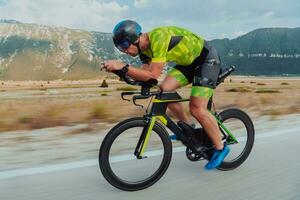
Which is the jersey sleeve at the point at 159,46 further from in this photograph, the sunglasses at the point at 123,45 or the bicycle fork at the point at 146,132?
the bicycle fork at the point at 146,132

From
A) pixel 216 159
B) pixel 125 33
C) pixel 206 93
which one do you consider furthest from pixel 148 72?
pixel 216 159

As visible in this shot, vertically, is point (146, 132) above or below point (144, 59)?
below

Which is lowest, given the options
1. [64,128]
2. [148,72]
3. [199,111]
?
[64,128]

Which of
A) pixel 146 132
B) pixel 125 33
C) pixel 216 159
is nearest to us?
pixel 125 33

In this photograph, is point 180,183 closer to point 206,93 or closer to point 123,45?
point 206,93

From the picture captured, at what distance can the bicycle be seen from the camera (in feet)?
13.4

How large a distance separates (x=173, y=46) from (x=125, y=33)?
55cm

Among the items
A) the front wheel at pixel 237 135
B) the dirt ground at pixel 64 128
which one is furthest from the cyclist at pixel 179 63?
the dirt ground at pixel 64 128

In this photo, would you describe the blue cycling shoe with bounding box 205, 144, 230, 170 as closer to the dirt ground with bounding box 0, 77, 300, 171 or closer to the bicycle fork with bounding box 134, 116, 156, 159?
the bicycle fork with bounding box 134, 116, 156, 159

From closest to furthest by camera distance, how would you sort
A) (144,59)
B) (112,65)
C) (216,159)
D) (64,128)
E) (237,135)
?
(112,65) < (144,59) < (216,159) < (237,135) < (64,128)

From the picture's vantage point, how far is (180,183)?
4.35m

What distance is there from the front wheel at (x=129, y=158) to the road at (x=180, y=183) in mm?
107

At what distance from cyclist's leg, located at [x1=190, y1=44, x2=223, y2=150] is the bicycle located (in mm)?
102

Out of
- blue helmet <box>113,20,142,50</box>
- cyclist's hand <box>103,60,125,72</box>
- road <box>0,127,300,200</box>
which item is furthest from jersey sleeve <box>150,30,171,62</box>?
road <box>0,127,300,200</box>
